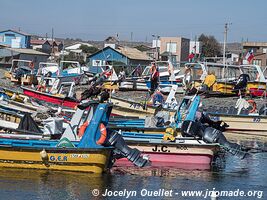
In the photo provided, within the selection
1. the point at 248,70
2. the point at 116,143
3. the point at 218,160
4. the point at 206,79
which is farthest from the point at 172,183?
the point at 248,70

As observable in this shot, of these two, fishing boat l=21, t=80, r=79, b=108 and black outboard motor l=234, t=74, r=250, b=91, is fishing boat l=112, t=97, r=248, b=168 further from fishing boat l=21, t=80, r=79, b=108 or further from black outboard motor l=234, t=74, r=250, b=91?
black outboard motor l=234, t=74, r=250, b=91

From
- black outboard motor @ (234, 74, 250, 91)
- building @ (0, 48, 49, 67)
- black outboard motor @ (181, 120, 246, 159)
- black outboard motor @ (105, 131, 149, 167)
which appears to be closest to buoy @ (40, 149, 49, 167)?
black outboard motor @ (105, 131, 149, 167)

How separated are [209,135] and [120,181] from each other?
150 inches

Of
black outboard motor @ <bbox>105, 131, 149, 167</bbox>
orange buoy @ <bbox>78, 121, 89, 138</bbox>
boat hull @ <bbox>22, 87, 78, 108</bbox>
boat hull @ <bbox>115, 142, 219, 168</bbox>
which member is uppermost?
orange buoy @ <bbox>78, 121, 89, 138</bbox>

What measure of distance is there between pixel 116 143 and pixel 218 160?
5458mm

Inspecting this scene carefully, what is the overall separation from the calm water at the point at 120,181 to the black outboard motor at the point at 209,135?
711 mm

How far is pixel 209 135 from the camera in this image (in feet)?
64.5

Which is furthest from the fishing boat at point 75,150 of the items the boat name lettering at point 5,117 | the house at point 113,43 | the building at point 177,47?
the building at point 177,47

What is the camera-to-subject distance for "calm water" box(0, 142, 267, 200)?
15617 mm

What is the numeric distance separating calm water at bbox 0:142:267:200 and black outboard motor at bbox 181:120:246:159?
711mm

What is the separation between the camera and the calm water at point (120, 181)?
15617mm

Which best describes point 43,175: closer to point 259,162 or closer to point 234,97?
point 259,162

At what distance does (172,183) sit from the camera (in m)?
17.4

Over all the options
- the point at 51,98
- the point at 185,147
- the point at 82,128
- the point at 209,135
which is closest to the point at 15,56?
the point at 51,98
